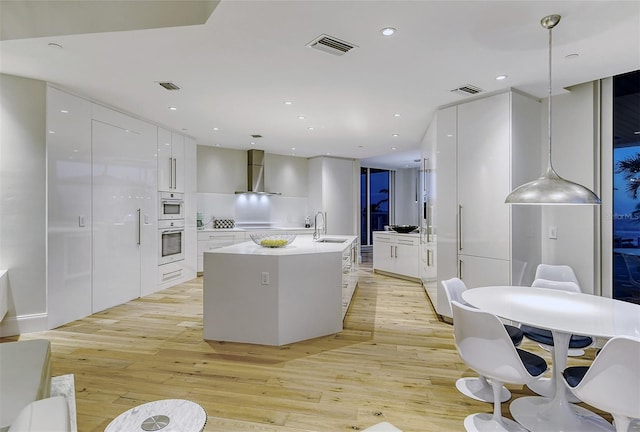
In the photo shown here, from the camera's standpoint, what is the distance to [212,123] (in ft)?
16.5

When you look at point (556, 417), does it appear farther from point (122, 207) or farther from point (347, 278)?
point (122, 207)

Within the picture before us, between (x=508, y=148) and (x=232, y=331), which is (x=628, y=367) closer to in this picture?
(x=508, y=148)

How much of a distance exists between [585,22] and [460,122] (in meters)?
1.65

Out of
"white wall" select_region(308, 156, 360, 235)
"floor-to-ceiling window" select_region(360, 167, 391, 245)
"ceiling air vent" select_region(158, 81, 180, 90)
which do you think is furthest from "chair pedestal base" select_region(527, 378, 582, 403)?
"floor-to-ceiling window" select_region(360, 167, 391, 245)

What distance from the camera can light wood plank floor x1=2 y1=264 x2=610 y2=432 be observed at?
2.15 m

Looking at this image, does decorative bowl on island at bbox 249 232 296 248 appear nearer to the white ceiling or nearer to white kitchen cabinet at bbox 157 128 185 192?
the white ceiling

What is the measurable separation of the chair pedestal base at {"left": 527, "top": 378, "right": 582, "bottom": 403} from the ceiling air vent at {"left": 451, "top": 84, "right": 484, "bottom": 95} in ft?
8.87

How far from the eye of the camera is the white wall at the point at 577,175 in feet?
11.3

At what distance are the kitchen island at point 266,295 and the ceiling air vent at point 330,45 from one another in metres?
1.84

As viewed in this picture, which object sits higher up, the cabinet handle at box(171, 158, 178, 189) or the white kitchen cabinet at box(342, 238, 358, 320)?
the cabinet handle at box(171, 158, 178, 189)

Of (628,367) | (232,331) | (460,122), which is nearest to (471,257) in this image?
(460,122)

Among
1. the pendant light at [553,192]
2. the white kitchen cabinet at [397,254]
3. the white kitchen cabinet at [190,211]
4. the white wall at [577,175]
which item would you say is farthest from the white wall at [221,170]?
the pendant light at [553,192]

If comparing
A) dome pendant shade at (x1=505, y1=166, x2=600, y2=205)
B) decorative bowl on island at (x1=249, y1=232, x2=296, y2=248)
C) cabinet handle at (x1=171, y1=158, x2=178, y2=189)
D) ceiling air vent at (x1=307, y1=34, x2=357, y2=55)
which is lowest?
decorative bowl on island at (x1=249, y1=232, x2=296, y2=248)

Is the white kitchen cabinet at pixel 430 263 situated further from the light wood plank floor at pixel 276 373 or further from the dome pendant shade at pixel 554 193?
the dome pendant shade at pixel 554 193
